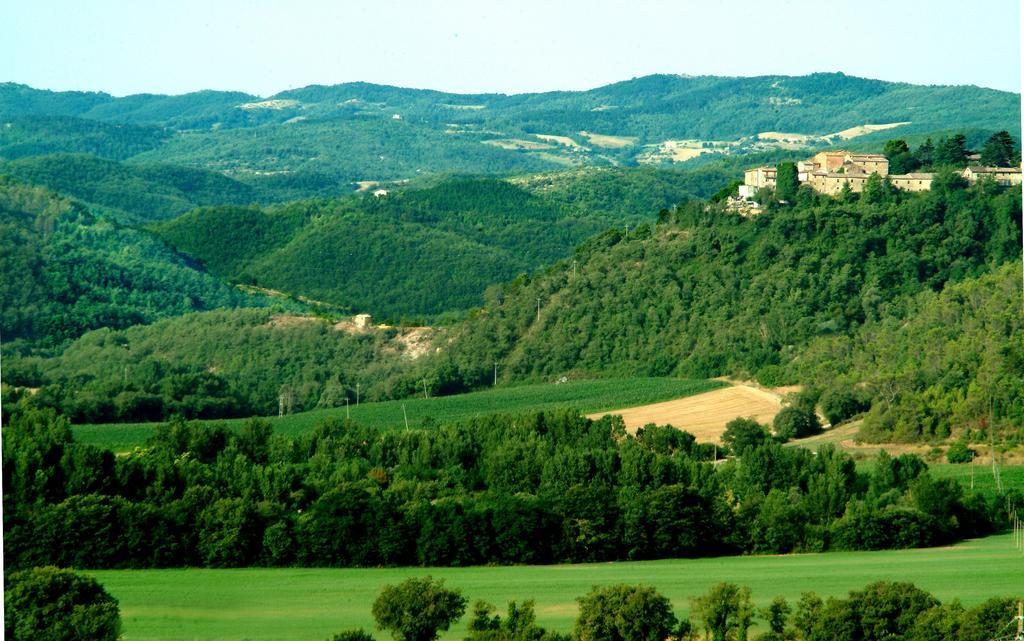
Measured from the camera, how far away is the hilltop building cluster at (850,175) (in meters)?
51.6

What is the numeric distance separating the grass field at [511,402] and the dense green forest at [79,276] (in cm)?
1286

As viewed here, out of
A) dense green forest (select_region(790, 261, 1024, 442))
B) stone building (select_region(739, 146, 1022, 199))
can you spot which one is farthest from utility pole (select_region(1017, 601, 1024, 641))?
stone building (select_region(739, 146, 1022, 199))

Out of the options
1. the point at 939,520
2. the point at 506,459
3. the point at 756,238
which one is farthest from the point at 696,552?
the point at 756,238

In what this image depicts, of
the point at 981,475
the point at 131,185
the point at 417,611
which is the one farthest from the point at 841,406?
the point at 131,185

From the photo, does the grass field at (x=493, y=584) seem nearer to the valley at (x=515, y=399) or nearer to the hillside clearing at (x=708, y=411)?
the valley at (x=515, y=399)

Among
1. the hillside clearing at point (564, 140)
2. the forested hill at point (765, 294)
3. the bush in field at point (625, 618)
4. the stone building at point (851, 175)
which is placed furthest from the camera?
the hillside clearing at point (564, 140)

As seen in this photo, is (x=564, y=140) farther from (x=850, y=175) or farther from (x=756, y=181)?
(x=850, y=175)

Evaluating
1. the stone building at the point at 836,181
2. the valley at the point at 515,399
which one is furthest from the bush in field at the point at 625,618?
the stone building at the point at 836,181

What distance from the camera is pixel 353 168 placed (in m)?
159

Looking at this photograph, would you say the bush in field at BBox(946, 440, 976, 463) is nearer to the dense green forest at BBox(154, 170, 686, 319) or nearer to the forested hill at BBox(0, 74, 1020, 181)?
the dense green forest at BBox(154, 170, 686, 319)

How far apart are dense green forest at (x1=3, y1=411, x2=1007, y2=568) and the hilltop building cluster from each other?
64.9 ft

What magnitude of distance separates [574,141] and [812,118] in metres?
26.3

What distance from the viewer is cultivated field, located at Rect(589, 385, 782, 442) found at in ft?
134

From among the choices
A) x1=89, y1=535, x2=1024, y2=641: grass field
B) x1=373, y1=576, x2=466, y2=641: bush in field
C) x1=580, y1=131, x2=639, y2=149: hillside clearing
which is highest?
x1=373, y1=576, x2=466, y2=641: bush in field
